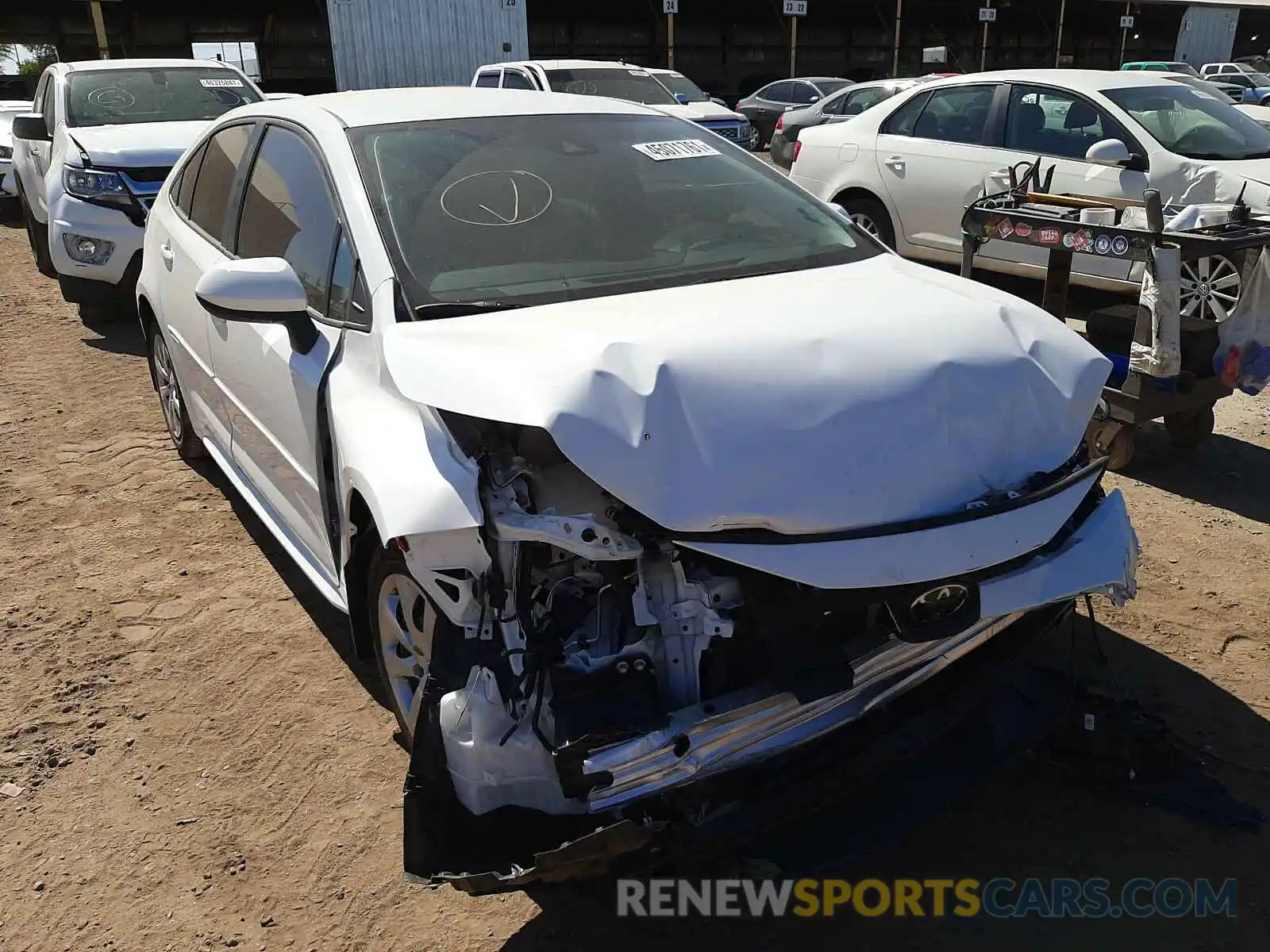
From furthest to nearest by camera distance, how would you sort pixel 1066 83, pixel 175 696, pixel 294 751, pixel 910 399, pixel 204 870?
pixel 1066 83 < pixel 175 696 < pixel 294 751 < pixel 204 870 < pixel 910 399

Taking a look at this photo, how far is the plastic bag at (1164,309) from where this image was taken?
4406 millimetres

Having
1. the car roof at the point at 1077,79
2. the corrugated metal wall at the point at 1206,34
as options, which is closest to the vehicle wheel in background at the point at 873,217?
the car roof at the point at 1077,79

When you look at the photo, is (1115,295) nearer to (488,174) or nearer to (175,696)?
(488,174)

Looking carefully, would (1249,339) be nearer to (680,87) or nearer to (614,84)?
(614,84)

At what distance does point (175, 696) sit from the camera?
11.1 feet

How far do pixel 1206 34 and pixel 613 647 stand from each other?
43647 mm

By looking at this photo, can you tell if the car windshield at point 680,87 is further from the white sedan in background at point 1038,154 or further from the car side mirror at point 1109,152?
the car side mirror at point 1109,152

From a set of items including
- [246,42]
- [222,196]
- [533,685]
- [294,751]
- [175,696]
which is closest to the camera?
[533,685]

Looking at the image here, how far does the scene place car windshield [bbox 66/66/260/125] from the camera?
8422mm

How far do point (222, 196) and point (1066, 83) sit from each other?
5980 mm

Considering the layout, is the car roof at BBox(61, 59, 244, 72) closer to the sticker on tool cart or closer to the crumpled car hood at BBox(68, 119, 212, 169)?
the crumpled car hood at BBox(68, 119, 212, 169)

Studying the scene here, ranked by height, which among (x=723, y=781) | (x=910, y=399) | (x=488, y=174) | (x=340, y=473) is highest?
(x=488, y=174)

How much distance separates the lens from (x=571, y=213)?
123 inches

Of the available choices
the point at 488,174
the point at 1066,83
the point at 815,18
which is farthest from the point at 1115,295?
the point at 815,18
